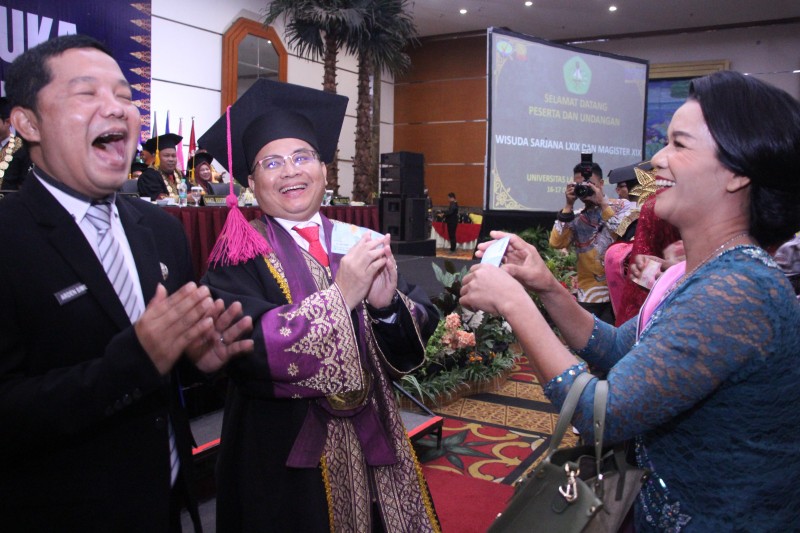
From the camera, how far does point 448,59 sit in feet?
53.0

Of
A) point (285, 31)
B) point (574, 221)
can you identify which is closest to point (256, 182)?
point (574, 221)

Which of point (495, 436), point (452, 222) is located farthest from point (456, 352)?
point (452, 222)

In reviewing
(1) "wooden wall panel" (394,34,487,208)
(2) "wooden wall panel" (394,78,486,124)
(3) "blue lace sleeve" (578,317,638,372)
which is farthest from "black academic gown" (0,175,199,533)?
(2) "wooden wall panel" (394,78,486,124)

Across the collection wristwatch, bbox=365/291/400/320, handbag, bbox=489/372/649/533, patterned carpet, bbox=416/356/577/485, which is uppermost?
wristwatch, bbox=365/291/400/320

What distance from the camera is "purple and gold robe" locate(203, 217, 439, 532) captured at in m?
1.38

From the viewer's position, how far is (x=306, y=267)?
1.56 meters

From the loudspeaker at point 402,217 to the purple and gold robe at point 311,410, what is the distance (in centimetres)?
828

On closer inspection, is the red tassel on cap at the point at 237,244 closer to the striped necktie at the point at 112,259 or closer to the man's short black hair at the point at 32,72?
the striped necktie at the point at 112,259

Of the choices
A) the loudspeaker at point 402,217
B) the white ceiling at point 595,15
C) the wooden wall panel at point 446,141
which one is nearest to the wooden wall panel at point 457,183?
the wooden wall panel at point 446,141

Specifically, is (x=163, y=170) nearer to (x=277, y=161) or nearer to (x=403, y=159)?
(x=403, y=159)

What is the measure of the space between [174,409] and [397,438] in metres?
0.58

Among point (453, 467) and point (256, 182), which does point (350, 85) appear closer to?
point (453, 467)

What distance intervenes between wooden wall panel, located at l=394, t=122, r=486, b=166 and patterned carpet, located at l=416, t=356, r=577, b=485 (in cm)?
1208

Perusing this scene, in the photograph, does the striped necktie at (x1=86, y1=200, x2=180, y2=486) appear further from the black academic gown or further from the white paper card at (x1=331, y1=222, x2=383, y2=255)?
the white paper card at (x1=331, y1=222, x2=383, y2=255)
